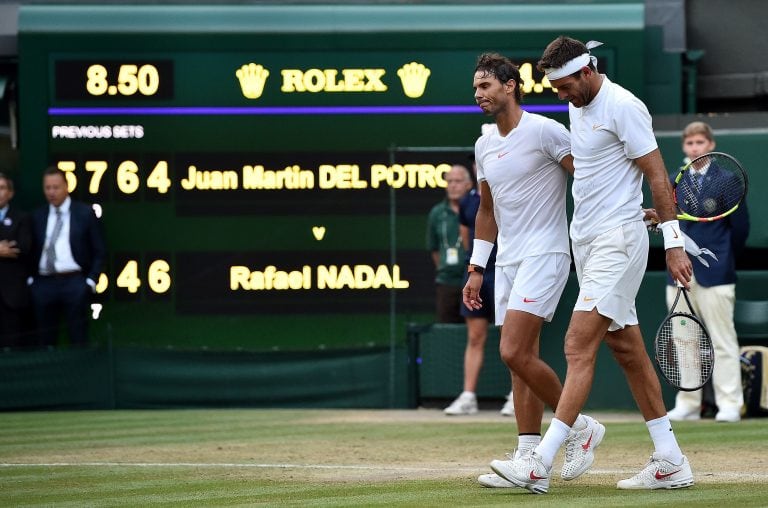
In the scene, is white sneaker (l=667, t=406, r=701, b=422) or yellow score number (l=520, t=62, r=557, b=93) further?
yellow score number (l=520, t=62, r=557, b=93)

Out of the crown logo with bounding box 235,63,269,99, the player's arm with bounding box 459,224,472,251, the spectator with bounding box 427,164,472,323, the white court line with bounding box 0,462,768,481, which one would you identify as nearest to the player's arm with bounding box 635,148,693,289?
the white court line with bounding box 0,462,768,481

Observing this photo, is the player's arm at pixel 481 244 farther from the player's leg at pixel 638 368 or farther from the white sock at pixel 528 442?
the player's leg at pixel 638 368

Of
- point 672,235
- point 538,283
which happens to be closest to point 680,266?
point 672,235

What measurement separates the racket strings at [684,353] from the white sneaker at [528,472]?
96 cm

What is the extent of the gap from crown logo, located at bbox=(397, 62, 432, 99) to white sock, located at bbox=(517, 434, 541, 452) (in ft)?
21.7

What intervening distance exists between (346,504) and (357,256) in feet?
22.8

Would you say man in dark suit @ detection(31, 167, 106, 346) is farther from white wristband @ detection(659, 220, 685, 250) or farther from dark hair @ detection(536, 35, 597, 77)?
white wristband @ detection(659, 220, 685, 250)

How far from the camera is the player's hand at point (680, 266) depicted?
22.0 feet

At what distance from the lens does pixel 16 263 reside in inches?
526

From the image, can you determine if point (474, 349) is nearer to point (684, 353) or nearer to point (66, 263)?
point (66, 263)

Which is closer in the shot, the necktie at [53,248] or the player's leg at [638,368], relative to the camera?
the player's leg at [638,368]

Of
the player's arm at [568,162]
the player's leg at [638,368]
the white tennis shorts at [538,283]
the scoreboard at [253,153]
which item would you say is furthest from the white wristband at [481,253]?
the scoreboard at [253,153]

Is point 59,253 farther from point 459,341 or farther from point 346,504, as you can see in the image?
point 346,504

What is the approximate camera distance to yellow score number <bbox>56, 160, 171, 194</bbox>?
44.1ft
